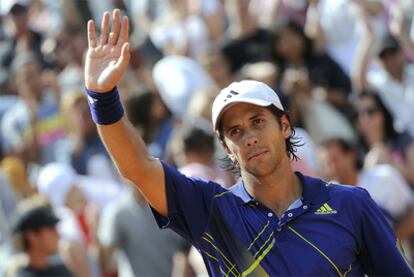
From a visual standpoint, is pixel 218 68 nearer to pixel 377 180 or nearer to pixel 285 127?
pixel 377 180

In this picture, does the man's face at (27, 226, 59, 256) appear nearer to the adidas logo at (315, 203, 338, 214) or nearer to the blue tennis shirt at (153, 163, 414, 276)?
the blue tennis shirt at (153, 163, 414, 276)

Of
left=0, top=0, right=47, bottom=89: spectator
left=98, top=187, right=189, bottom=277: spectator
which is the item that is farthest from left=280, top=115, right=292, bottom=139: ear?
left=0, top=0, right=47, bottom=89: spectator

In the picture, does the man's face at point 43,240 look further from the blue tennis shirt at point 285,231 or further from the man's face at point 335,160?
the blue tennis shirt at point 285,231

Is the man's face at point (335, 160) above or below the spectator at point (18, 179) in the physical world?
above

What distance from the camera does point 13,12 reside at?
11828 millimetres

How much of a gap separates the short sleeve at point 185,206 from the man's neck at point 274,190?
192mm

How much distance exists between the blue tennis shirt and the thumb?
0.46m

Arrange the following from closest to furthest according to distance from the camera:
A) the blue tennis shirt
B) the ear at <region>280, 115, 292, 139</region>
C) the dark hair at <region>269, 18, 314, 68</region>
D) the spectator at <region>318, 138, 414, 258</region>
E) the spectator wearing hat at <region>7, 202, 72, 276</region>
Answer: the blue tennis shirt, the ear at <region>280, 115, 292, 139</region>, the spectator at <region>318, 138, 414, 258</region>, the spectator wearing hat at <region>7, 202, 72, 276</region>, the dark hair at <region>269, 18, 314, 68</region>

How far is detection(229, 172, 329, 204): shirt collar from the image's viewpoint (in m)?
4.46

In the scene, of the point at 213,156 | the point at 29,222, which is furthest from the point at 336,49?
the point at 29,222

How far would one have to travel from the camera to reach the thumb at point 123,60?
4.36 meters

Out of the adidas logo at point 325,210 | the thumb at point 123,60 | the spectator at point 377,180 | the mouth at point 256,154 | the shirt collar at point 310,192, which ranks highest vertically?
the thumb at point 123,60

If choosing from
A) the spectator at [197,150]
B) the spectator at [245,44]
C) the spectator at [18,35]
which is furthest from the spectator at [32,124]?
the spectator at [197,150]

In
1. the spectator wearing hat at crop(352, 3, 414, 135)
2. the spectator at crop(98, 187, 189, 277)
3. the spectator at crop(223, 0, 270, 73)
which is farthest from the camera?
the spectator at crop(223, 0, 270, 73)
